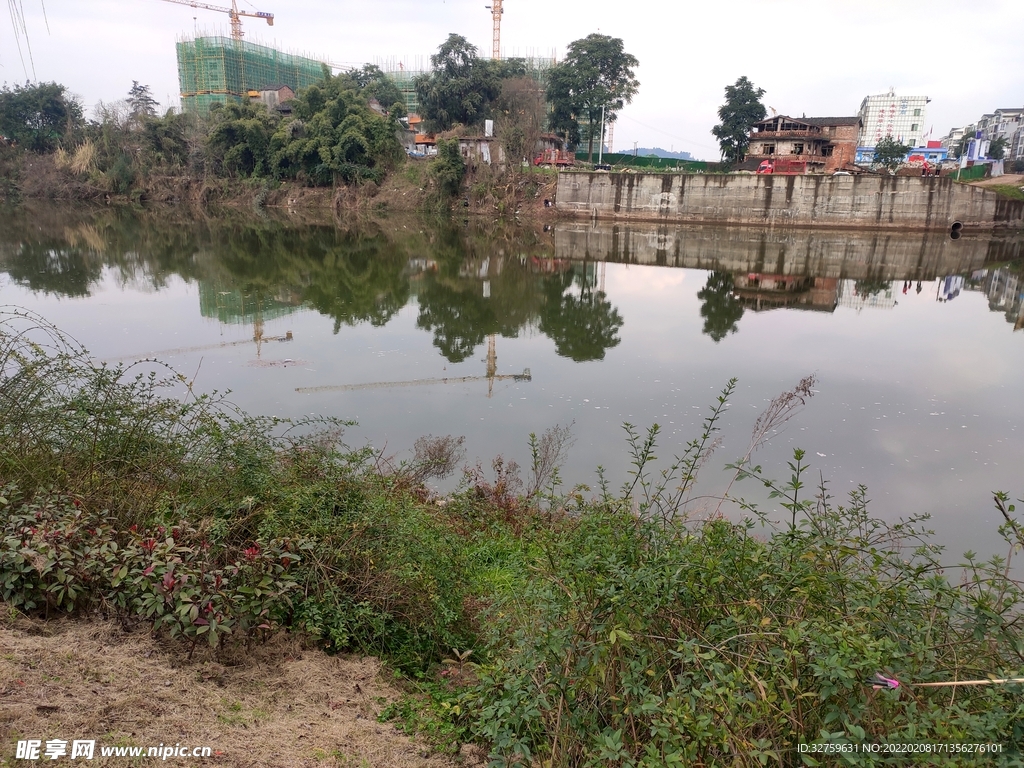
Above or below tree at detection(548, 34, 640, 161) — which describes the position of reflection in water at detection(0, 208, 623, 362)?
below

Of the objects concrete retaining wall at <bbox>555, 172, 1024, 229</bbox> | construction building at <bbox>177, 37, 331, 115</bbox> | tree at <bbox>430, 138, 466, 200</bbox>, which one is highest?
construction building at <bbox>177, 37, 331, 115</bbox>

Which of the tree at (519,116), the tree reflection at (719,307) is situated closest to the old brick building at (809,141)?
the tree at (519,116)

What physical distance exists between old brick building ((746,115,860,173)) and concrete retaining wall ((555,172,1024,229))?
22.3 feet

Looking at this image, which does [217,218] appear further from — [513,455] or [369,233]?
[513,455]

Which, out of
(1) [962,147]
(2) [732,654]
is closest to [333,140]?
(2) [732,654]

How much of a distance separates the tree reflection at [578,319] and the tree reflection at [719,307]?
6.24ft

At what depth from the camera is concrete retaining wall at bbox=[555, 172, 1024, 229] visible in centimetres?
3206

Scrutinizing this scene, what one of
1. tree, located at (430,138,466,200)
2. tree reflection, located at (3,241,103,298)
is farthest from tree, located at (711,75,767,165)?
tree reflection, located at (3,241,103,298)

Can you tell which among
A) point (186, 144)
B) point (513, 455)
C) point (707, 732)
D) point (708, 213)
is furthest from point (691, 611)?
point (186, 144)

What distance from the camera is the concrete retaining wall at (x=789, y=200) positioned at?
32062mm

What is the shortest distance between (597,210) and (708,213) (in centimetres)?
604

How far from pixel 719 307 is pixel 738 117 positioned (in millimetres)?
31483

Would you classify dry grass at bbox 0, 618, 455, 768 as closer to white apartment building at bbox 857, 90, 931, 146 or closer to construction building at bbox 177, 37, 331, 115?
construction building at bbox 177, 37, 331, 115

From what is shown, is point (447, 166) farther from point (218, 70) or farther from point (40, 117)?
point (218, 70)
